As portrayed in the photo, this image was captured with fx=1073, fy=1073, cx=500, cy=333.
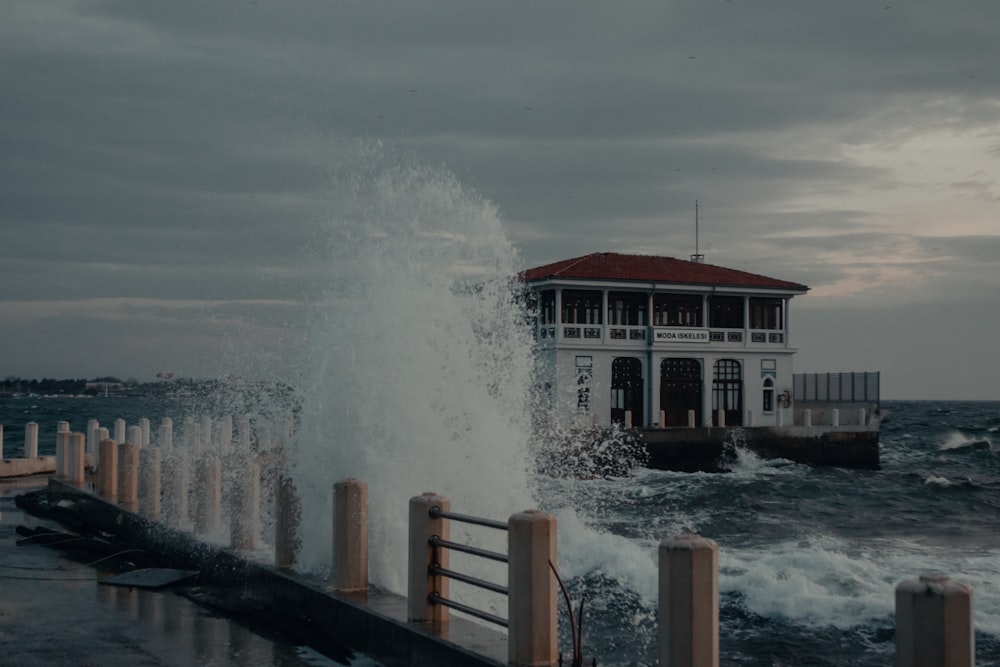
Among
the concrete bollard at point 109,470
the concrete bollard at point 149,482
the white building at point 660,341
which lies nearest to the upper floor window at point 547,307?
the white building at point 660,341

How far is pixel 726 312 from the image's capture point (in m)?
54.8

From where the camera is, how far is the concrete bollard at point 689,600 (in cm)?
519

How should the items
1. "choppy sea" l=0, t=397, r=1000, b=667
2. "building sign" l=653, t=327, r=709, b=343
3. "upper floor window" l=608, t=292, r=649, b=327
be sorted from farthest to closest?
1. "upper floor window" l=608, t=292, r=649, b=327
2. "building sign" l=653, t=327, r=709, b=343
3. "choppy sea" l=0, t=397, r=1000, b=667

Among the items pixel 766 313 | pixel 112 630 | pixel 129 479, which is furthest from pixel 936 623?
pixel 766 313

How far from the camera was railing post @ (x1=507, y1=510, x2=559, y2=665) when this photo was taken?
6.21 m

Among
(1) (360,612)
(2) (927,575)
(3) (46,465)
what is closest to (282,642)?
(1) (360,612)

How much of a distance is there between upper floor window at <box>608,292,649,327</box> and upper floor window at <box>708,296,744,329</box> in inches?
167

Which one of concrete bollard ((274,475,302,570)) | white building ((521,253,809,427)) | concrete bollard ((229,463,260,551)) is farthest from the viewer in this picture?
white building ((521,253,809,427))

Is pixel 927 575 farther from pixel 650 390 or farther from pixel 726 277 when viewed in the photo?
pixel 726 277

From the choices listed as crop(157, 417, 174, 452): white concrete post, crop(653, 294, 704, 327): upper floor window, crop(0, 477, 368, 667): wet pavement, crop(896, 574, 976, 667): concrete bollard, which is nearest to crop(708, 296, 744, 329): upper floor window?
crop(653, 294, 704, 327): upper floor window

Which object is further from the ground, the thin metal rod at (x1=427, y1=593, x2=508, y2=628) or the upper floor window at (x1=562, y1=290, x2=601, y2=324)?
the upper floor window at (x1=562, y1=290, x2=601, y2=324)

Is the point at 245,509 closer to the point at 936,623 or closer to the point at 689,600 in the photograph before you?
the point at 689,600

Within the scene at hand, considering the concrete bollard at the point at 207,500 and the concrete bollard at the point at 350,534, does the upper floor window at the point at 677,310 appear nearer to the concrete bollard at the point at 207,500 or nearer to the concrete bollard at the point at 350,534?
the concrete bollard at the point at 207,500

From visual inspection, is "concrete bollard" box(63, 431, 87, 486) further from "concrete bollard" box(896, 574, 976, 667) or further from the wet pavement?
"concrete bollard" box(896, 574, 976, 667)
